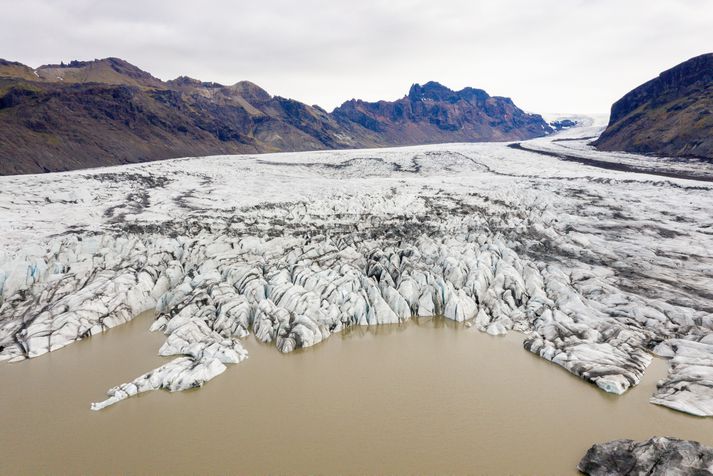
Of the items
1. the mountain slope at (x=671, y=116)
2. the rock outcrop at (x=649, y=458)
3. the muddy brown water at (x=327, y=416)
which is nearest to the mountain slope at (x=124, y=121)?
the muddy brown water at (x=327, y=416)

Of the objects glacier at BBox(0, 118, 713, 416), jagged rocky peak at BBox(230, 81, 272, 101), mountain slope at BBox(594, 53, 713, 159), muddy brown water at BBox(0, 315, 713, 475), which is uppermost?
jagged rocky peak at BBox(230, 81, 272, 101)

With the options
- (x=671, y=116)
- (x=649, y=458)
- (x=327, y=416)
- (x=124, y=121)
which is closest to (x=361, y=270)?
(x=327, y=416)

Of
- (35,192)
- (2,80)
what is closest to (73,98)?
(2,80)

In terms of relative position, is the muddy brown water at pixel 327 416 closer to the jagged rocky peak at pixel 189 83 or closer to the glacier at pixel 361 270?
the glacier at pixel 361 270

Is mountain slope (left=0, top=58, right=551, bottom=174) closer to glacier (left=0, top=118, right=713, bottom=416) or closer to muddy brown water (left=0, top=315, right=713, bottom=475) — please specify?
glacier (left=0, top=118, right=713, bottom=416)

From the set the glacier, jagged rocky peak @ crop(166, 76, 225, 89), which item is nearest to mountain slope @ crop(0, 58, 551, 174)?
jagged rocky peak @ crop(166, 76, 225, 89)

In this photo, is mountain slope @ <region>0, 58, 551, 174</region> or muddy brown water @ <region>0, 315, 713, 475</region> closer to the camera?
muddy brown water @ <region>0, 315, 713, 475</region>
